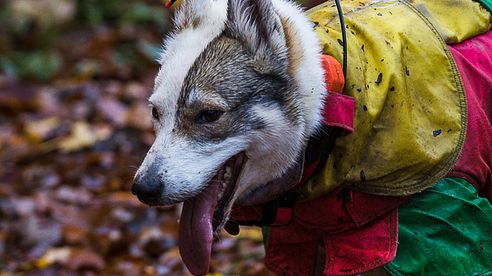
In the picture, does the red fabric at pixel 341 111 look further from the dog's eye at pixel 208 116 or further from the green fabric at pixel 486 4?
the green fabric at pixel 486 4

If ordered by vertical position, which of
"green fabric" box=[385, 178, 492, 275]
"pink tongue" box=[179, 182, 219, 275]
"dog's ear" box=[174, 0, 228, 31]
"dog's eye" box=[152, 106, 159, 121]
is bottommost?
"green fabric" box=[385, 178, 492, 275]

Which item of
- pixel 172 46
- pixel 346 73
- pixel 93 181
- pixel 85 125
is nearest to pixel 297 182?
pixel 346 73

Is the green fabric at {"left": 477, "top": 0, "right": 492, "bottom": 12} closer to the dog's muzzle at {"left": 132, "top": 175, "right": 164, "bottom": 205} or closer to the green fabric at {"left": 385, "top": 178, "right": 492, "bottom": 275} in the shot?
the green fabric at {"left": 385, "top": 178, "right": 492, "bottom": 275}

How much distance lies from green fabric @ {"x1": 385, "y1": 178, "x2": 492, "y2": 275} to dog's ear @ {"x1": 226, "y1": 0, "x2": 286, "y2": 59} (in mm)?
820

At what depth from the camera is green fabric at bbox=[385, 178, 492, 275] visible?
11.0ft

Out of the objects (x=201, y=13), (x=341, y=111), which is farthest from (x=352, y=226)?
(x=201, y=13)

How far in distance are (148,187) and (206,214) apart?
0.27m

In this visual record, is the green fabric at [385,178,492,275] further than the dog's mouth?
Yes

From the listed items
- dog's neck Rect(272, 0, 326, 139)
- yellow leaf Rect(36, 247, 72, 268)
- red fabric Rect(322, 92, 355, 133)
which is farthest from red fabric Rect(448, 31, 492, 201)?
yellow leaf Rect(36, 247, 72, 268)

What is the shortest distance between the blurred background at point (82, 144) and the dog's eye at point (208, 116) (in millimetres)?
692

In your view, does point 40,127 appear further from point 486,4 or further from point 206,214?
point 486,4

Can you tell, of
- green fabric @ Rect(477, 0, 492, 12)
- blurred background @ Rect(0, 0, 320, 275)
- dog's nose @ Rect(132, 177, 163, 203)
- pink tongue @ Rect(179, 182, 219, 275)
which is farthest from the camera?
blurred background @ Rect(0, 0, 320, 275)

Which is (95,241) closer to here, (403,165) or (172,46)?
(172,46)

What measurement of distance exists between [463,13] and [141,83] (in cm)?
561
